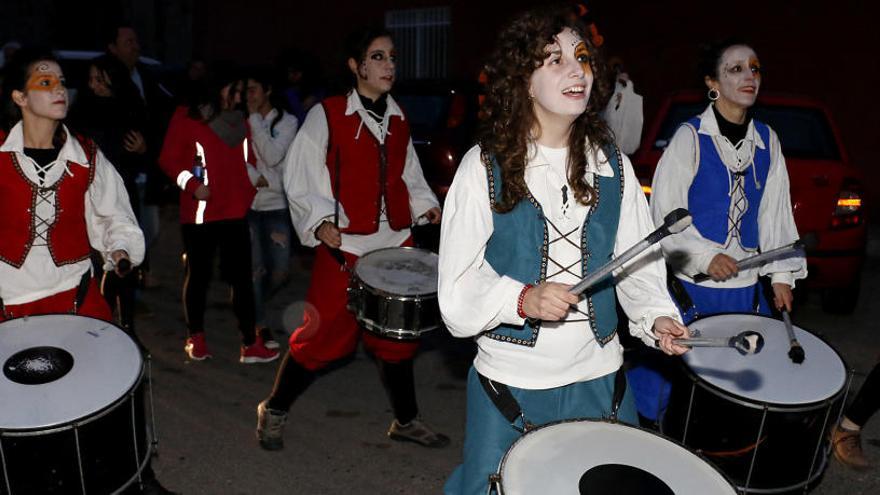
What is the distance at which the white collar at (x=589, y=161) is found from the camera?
2.49 metres

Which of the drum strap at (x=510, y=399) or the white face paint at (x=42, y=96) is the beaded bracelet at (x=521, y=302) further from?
the white face paint at (x=42, y=96)

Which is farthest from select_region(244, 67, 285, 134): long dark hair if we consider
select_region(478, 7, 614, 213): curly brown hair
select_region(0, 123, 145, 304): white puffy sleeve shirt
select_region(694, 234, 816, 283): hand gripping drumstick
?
select_region(478, 7, 614, 213): curly brown hair

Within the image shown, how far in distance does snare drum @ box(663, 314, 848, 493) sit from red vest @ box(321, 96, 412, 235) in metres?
1.70

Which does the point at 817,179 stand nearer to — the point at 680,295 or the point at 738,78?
the point at 738,78

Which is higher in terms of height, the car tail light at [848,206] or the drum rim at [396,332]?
the drum rim at [396,332]

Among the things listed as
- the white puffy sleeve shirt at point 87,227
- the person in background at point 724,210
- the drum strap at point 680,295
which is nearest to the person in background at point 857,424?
the person in background at point 724,210

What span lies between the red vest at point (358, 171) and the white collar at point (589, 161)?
1.79m

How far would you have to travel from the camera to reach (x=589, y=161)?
2533 mm

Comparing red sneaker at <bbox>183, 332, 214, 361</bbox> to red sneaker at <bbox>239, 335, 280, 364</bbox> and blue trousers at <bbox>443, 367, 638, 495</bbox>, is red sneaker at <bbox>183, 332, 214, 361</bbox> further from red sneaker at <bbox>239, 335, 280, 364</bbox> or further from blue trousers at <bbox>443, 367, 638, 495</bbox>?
blue trousers at <bbox>443, 367, 638, 495</bbox>

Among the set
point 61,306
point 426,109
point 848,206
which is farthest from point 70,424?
point 426,109

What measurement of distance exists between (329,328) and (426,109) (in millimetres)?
4322

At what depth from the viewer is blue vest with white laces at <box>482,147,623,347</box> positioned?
242cm

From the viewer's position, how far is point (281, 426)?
175 inches

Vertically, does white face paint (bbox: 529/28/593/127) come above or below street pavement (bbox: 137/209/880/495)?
above
